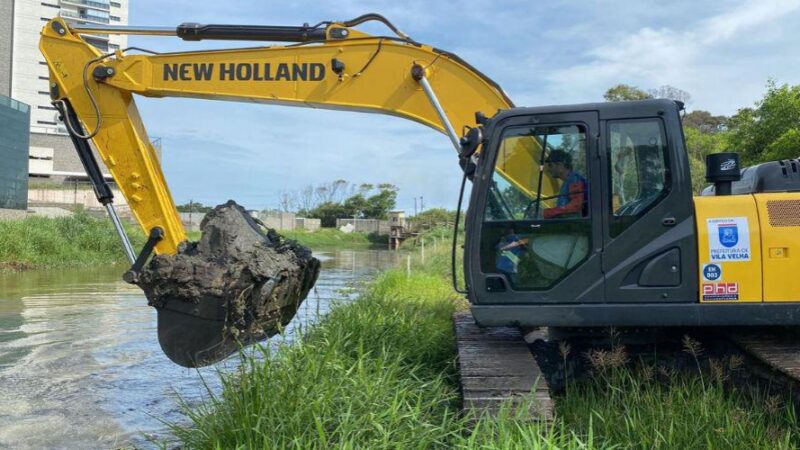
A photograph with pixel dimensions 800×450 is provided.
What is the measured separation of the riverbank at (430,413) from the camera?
3561 millimetres

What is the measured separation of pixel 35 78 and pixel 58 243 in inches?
2642

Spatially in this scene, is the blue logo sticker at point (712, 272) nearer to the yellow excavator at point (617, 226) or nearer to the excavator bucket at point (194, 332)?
the yellow excavator at point (617, 226)

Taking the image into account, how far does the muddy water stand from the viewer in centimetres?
539

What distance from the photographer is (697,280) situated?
15.2ft

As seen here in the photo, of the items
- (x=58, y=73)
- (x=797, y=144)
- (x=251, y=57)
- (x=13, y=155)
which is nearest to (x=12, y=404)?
(x=58, y=73)

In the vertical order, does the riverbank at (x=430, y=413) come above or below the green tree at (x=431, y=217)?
below

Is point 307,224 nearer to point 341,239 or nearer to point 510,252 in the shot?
point 341,239

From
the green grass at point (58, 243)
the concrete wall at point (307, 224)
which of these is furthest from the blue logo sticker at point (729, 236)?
the concrete wall at point (307, 224)

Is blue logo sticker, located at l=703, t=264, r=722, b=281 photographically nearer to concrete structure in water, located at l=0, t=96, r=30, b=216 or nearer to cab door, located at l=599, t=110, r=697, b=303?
cab door, located at l=599, t=110, r=697, b=303

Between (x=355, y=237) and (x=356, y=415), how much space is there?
58611 millimetres

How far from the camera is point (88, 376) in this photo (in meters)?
7.18

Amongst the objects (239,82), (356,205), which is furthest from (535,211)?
(356,205)

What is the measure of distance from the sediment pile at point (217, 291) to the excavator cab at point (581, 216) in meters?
1.72

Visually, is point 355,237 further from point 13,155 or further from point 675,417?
point 675,417
